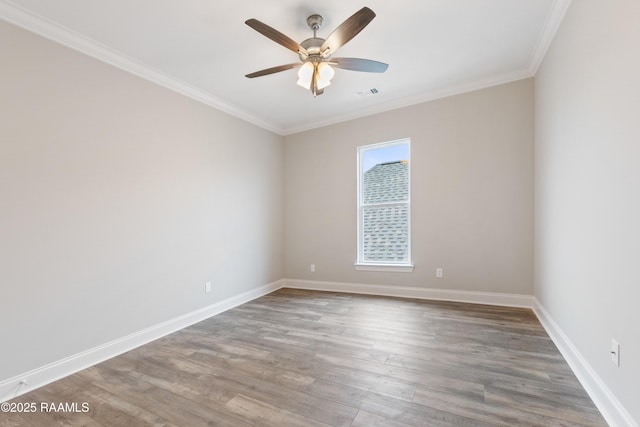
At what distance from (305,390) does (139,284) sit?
1968 millimetres

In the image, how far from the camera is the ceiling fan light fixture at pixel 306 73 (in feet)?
7.83

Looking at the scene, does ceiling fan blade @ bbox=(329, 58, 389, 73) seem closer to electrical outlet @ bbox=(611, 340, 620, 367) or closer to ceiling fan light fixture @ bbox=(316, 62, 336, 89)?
ceiling fan light fixture @ bbox=(316, 62, 336, 89)

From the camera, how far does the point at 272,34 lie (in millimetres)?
1991

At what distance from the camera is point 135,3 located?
82.0 inches

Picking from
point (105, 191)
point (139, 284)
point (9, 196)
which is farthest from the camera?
point (139, 284)

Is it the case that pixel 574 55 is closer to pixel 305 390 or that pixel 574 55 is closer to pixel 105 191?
pixel 305 390

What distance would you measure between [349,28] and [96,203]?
2531 mm

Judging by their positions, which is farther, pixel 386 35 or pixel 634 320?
pixel 386 35

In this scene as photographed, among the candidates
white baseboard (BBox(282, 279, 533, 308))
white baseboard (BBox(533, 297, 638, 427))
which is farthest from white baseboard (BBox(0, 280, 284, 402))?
white baseboard (BBox(533, 297, 638, 427))

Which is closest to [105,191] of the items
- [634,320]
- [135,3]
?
[135,3]

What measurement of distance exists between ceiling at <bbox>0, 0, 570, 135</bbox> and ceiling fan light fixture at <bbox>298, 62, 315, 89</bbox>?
35 centimetres

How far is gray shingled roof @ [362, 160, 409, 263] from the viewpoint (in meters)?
4.13

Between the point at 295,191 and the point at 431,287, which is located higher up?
the point at 295,191

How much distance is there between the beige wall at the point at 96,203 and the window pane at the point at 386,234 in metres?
2.09
